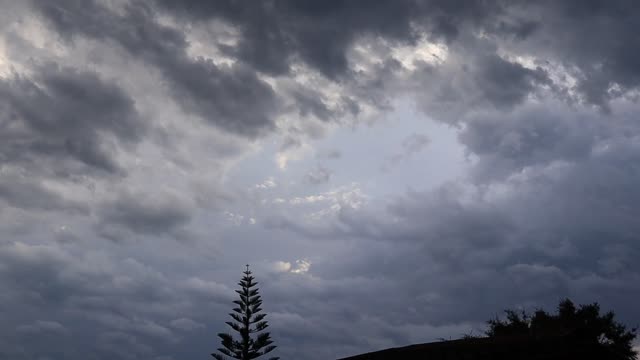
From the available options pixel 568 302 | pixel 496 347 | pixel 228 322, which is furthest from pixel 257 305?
pixel 496 347

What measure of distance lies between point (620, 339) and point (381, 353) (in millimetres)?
32922

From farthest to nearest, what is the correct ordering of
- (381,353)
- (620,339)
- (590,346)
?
(620,339), (381,353), (590,346)

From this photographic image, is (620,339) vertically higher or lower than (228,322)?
lower

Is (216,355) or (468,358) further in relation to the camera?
(216,355)

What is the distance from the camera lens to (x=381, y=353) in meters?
18.7

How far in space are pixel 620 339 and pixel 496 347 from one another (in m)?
32.8

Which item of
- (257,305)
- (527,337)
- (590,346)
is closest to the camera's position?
(590,346)

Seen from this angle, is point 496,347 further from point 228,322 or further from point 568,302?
point 228,322


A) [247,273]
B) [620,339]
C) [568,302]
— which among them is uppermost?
[247,273]

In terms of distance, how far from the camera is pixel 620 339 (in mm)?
42406

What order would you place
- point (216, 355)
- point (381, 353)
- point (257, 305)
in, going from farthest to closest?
point (257, 305) → point (216, 355) → point (381, 353)

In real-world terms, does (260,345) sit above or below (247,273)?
below

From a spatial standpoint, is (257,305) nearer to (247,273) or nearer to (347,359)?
(247,273)

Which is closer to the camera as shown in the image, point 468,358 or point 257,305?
point 468,358
